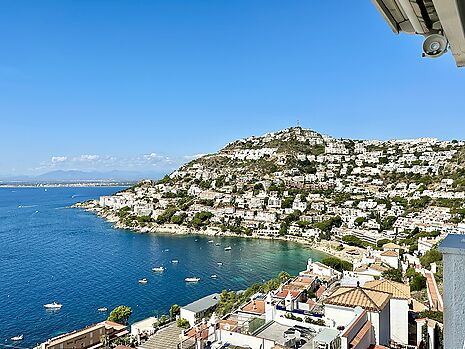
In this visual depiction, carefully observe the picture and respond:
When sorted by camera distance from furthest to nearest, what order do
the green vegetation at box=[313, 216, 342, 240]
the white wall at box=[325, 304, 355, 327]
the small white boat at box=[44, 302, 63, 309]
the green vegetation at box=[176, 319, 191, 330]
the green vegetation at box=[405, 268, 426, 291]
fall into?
1. the green vegetation at box=[313, 216, 342, 240]
2. the small white boat at box=[44, 302, 63, 309]
3. the green vegetation at box=[405, 268, 426, 291]
4. the green vegetation at box=[176, 319, 191, 330]
5. the white wall at box=[325, 304, 355, 327]

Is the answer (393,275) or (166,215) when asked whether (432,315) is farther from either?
(166,215)

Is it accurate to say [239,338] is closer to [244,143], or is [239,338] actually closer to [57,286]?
[57,286]

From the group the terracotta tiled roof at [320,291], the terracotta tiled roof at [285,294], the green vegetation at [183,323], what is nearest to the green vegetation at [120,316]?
the green vegetation at [183,323]

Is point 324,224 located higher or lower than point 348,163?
lower

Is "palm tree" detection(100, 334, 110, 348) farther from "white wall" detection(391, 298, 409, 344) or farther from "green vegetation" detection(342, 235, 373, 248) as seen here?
"green vegetation" detection(342, 235, 373, 248)

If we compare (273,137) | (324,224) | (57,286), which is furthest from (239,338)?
Answer: (273,137)

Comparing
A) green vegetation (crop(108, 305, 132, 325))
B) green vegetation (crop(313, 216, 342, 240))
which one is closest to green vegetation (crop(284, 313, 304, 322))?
green vegetation (crop(108, 305, 132, 325))
